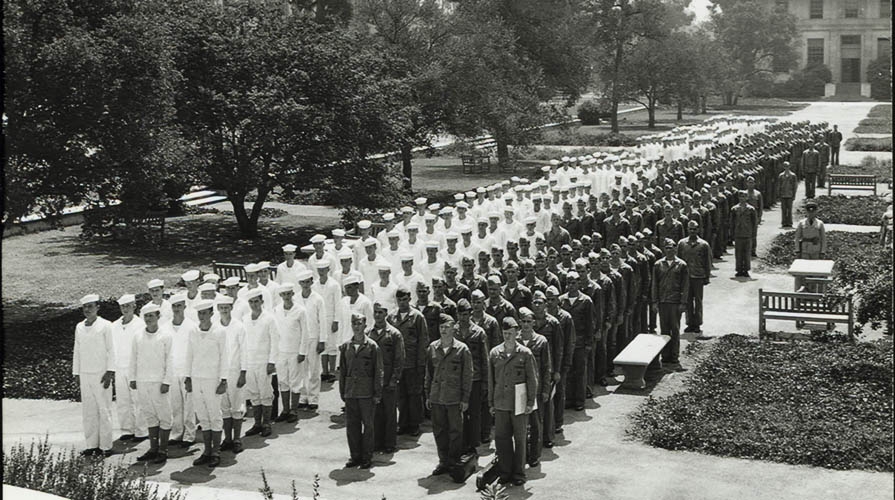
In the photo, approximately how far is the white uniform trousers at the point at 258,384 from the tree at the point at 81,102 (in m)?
6.80

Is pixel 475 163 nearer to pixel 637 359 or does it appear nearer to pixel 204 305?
pixel 637 359

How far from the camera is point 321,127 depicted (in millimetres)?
24734

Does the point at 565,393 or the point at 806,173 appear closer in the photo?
the point at 565,393

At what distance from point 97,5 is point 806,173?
20.0 meters

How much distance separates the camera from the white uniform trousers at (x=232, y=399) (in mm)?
11617

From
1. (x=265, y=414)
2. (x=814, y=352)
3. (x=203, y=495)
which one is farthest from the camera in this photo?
(x=814, y=352)

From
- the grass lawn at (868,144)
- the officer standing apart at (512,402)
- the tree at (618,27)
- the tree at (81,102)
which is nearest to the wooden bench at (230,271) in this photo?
the tree at (81,102)

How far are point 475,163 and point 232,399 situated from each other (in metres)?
31.7

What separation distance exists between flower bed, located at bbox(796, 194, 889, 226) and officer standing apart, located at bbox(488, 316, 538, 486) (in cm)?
1816

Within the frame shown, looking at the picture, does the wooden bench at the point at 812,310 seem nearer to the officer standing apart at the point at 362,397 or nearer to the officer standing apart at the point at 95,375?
the officer standing apart at the point at 362,397

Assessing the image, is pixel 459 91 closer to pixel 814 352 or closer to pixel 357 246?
pixel 357 246

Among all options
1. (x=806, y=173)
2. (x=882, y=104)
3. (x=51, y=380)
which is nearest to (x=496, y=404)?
(x=51, y=380)

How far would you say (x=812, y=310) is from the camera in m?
15.5

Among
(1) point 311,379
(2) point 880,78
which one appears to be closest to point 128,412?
(1) point 311,379
